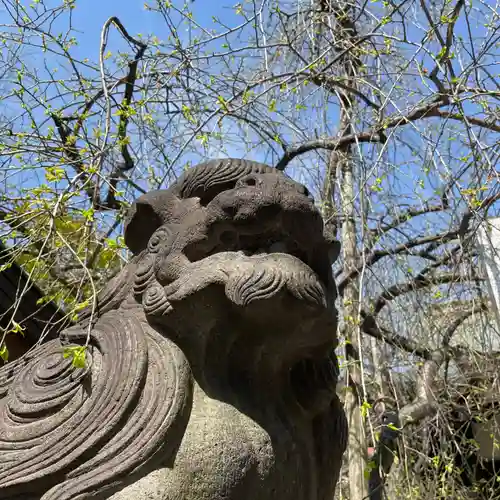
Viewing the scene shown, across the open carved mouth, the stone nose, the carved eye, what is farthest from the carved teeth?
the carved eye

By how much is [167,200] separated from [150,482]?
30.0 inches

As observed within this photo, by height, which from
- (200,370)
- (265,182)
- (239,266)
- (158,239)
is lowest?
(200,370)

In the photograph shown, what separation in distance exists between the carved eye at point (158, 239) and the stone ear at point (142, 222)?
0.17 ft

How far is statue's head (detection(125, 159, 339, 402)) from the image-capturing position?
1432 mm

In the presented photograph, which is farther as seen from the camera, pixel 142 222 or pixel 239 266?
pixel 142 222

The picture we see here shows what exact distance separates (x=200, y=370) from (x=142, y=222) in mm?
496

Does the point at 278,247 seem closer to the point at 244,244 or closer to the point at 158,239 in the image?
the point at 244,244

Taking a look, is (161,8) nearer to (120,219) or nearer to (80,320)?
(120,219)

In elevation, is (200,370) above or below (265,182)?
below

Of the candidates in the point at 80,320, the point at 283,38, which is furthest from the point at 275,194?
the point at 283,38

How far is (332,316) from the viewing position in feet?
5.05

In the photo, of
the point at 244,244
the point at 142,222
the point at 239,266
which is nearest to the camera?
the point at 239,266

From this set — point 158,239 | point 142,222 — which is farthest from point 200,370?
point 142,222

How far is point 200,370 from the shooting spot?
1.50 meters
